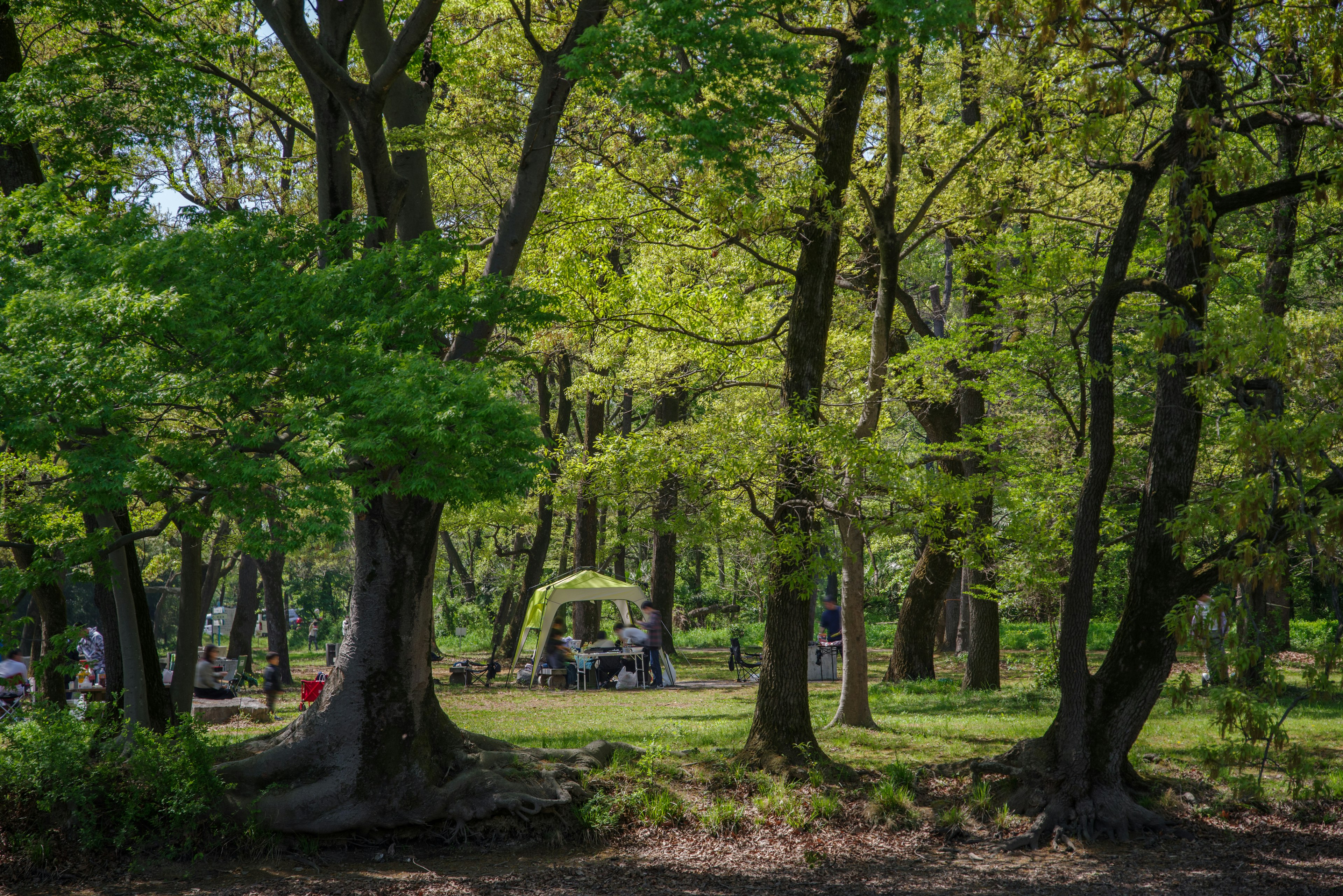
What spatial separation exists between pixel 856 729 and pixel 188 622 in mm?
7479

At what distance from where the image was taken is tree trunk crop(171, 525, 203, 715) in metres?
9.41

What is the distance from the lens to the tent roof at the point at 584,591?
19734 millimetres

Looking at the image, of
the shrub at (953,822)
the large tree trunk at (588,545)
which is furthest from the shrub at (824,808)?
the large tree trunk at (588,545)

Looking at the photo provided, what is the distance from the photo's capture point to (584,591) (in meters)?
19.9

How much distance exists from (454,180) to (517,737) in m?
8.99

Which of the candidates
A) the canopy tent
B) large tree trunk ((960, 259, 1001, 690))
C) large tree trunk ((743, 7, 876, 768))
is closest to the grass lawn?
large tree trunk ((960, 259, 1001, 690))

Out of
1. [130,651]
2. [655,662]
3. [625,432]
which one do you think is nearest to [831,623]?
[655,662]

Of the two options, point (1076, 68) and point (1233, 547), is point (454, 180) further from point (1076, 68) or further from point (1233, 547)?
point (1233, 547)

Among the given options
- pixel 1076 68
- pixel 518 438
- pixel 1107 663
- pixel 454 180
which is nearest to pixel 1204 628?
pixel 1107 663

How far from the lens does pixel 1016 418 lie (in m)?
14.6

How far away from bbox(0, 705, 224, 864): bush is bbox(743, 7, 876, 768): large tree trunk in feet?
17.2

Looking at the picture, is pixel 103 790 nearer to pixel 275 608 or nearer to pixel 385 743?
pixel 385 743

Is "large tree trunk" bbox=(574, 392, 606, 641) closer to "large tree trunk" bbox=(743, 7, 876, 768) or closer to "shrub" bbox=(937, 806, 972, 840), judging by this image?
"large tree trunk" bbox=(743, 7, 876, 768)

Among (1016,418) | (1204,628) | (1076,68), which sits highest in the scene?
(1076,68)
